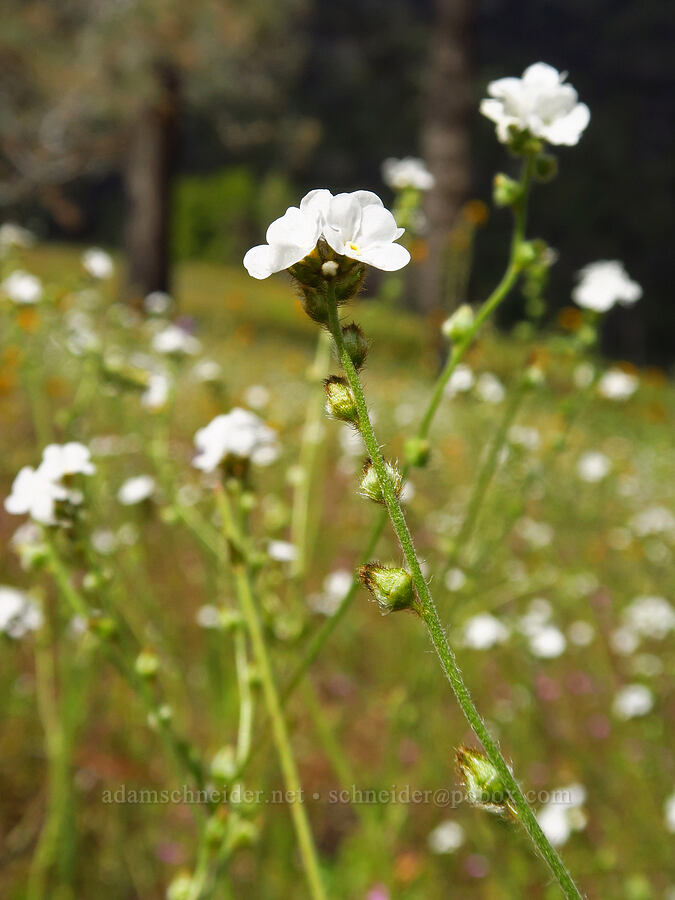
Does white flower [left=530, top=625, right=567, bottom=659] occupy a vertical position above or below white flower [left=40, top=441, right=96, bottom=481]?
above

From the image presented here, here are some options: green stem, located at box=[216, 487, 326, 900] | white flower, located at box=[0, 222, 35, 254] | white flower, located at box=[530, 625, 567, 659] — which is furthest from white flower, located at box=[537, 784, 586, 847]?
white flower, located at box=[0, 222, 35, 254]

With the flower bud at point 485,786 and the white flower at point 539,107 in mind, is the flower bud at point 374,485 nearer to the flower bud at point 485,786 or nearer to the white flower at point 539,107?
the flower bud at point 485,786

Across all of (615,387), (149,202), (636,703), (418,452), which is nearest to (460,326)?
(418,452)

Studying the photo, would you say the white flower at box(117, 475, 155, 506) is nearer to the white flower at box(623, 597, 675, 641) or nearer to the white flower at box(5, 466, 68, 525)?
the white flower at box(5, 466, 68, 525)

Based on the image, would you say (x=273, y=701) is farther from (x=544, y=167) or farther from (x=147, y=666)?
(x=544, y=167)

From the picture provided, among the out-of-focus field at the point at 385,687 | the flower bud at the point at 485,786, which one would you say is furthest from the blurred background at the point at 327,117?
the flower bud at the point at 485,786

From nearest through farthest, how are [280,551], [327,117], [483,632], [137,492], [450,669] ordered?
1. [450,669]
2. [280,551]
3. [137,492]
4. [483,632]
5. [327,117]
